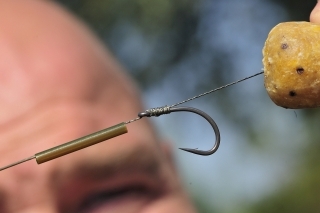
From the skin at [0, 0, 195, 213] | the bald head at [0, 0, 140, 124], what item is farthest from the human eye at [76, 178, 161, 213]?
the bald head at [0, 0, 140, 124]

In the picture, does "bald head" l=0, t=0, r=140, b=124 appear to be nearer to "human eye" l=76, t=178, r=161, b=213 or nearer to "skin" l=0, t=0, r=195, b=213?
"skin" l=0, t=0, r=195, b=213

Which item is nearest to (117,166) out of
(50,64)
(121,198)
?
(121,198)

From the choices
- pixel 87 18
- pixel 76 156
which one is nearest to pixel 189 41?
pixel 87 18

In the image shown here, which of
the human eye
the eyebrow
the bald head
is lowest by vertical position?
the human eye

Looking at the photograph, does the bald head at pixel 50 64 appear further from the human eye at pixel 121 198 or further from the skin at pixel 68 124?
the human eye at pixel 121 198

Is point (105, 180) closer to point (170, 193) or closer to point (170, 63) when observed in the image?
point (170, 193)

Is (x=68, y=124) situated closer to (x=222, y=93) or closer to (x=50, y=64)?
(x=50, y=64)

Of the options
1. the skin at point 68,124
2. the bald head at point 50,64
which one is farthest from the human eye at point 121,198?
the bald head at point 50,64
